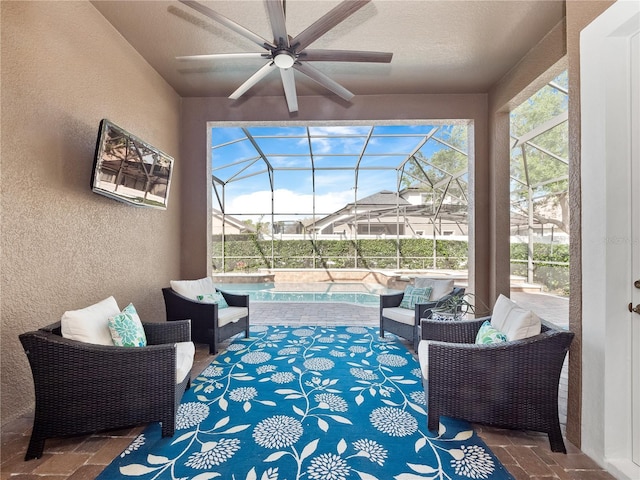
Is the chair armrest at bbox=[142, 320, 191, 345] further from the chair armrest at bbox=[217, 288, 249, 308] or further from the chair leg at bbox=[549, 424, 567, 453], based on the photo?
the chair leg at bbox=[549, 424, 567, 453]

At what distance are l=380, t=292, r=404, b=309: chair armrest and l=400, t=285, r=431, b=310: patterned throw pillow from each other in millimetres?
79

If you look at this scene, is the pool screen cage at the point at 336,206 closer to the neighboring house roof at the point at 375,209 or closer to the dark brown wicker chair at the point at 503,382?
the neighboring house roof at the point at 375,209

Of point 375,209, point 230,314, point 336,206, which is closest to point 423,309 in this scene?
point 230,314

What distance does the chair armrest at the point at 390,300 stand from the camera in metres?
4.02

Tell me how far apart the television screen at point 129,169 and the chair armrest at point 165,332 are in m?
1.26

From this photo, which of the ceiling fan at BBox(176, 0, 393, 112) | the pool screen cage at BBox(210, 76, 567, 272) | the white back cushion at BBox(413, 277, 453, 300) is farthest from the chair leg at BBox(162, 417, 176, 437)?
the pool screen cage at BBox(210, 76, 567, 272)

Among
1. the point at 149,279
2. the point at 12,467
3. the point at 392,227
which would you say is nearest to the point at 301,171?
the point at 392,227

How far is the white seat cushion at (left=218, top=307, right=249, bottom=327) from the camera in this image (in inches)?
140

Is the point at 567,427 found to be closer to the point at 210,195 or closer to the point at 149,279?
the point at 149,279

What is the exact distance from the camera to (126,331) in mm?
2195

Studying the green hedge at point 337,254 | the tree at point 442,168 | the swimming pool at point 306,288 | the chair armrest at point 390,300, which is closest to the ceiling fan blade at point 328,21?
the chair armrest at point 390,300

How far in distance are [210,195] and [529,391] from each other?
4344 millimetres

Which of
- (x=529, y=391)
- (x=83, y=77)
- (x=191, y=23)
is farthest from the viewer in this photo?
(x=191, y=23)

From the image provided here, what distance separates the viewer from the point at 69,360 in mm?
1787
